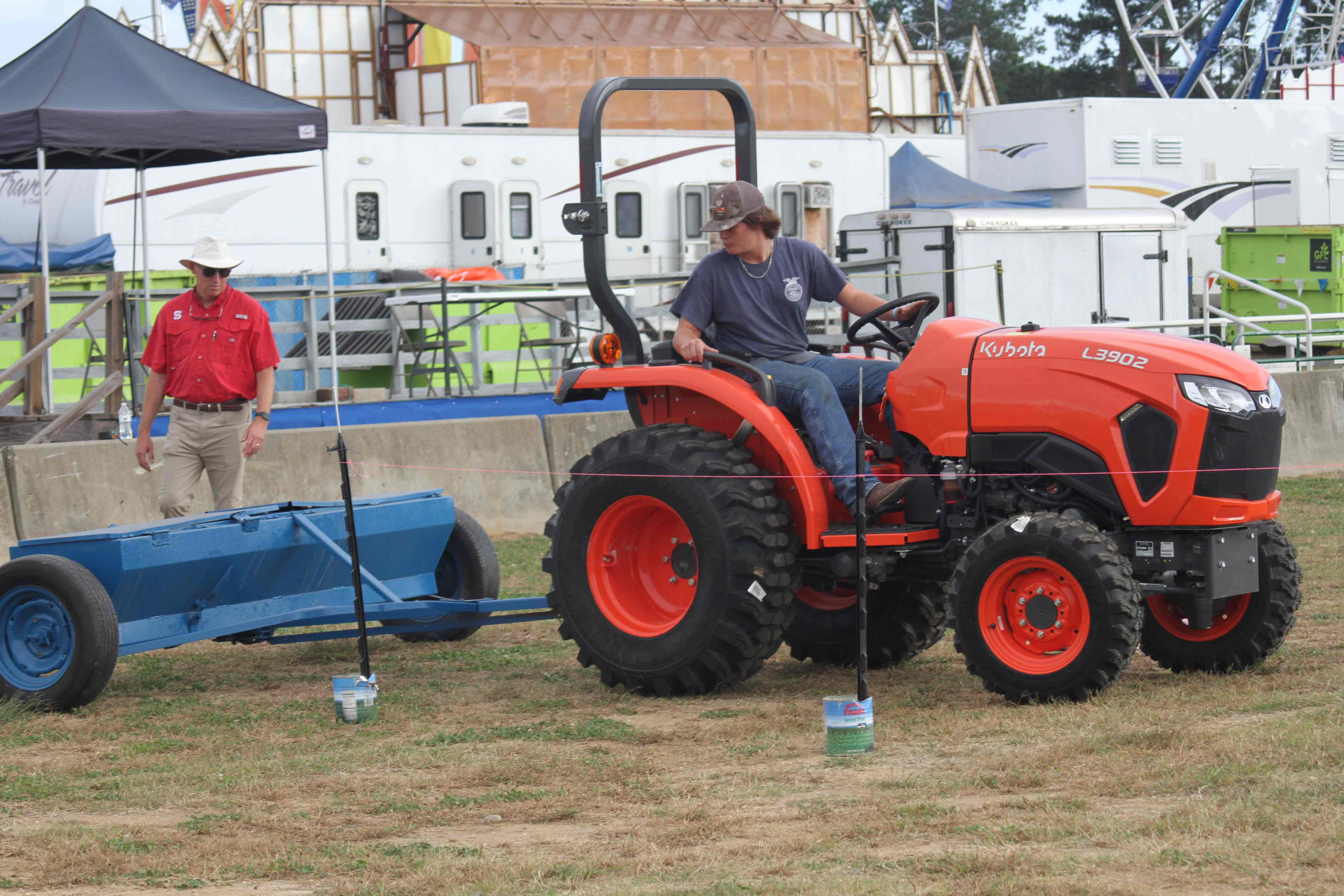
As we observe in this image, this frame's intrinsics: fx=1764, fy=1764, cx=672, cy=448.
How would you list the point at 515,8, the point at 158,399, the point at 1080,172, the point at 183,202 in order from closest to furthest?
the point at 158,399
the point at 183,202
the point at 1080,172
the point at 515,8

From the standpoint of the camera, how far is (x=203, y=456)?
8.59 meters

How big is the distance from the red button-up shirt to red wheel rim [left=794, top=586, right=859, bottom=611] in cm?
288

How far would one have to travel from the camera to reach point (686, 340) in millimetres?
6945

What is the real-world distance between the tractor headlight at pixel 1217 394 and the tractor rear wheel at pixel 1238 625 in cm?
59

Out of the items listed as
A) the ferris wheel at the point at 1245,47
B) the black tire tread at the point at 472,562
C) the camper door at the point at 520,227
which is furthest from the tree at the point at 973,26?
the black tire tread at the point at 472,562

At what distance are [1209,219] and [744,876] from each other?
22.1 m

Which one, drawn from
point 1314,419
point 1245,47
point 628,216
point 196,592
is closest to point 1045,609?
point 196,592

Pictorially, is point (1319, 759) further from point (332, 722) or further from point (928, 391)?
point (332, 722)

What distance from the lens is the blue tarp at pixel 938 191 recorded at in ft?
74.6

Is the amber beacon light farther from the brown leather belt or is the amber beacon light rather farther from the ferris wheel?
the ferris wheel

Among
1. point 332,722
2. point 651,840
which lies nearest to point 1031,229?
point 332,722

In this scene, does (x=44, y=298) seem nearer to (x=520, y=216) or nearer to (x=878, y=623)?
(x=878, y=623)

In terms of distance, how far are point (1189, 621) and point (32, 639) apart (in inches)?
180

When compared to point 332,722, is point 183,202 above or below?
above
